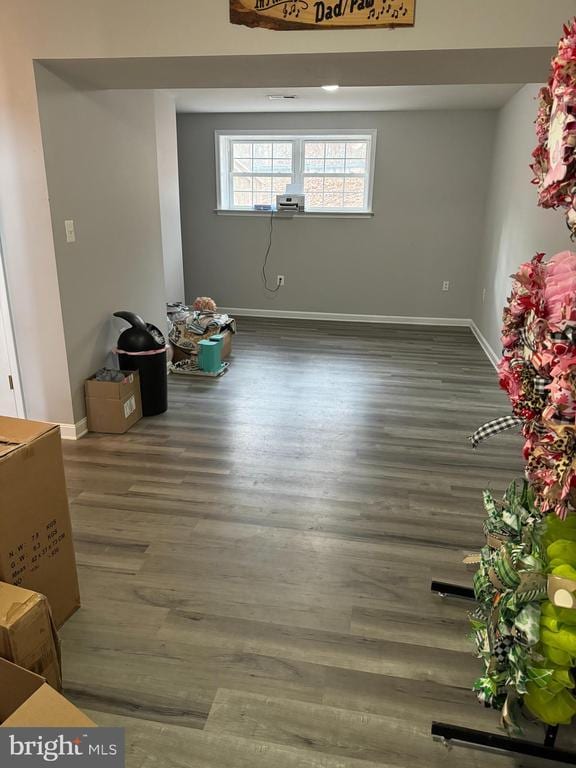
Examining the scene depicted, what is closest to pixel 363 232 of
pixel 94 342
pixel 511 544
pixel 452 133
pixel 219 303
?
pixel 452 133

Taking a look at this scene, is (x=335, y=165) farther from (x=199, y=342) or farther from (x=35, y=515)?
(x=35, y=515)

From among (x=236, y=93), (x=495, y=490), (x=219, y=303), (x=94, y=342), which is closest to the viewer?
(x=495, y=490)

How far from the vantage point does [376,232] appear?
6387mm

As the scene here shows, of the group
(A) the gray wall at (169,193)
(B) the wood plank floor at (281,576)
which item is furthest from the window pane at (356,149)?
(B) the wood plank floor at (281,576)

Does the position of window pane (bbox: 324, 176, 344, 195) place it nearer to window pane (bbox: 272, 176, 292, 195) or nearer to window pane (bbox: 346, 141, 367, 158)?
window pane (bbox: 346, 141, 367, 158)

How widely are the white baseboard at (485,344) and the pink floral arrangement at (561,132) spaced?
12.4 feet

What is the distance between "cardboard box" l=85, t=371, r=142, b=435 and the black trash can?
89 millimetres

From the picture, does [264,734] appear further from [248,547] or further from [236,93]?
[236,93]

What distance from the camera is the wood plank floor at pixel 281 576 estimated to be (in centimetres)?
156

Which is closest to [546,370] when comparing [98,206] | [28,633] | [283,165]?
[28,633]

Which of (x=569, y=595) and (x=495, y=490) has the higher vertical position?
(x=569, y=595)

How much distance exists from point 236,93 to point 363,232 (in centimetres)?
208

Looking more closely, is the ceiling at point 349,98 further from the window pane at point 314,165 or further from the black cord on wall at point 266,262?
the black cord on wall at point 266,262

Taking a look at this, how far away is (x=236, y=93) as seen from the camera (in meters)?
5.14
